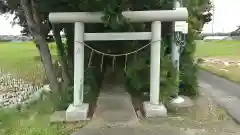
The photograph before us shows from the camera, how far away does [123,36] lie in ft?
24.5

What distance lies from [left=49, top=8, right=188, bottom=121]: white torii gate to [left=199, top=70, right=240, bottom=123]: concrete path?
199 cm

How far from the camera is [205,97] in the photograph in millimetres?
10219

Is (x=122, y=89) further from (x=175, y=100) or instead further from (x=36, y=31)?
(x=36, y=31)

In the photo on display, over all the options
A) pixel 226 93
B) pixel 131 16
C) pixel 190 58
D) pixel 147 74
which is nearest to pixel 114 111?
pixel 147 74

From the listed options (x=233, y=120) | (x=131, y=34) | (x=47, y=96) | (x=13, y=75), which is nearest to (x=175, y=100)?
(x=233, y=120)

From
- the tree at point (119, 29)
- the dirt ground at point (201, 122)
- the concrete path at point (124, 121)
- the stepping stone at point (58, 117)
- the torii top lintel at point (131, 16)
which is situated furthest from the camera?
the tree at point (119, 29)

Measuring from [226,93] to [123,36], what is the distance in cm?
542

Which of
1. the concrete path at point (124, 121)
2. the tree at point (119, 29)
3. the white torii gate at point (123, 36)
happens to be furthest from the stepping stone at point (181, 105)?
the concrete path at point (124, 121)

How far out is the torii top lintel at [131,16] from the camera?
730cm

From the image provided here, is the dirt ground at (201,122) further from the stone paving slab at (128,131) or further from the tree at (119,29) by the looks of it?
the tree at (119,29)

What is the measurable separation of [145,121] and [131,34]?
2011 millimetres

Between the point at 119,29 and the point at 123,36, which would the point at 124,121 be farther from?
the point at 119,29

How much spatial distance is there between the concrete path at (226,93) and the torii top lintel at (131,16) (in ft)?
9.09

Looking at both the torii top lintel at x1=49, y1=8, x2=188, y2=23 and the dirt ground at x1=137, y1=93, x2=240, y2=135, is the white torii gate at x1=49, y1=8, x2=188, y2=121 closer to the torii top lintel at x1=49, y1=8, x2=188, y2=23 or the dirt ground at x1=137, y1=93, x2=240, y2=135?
the torii top lintel at x1=49, y1=8, x2=188, y2=23
